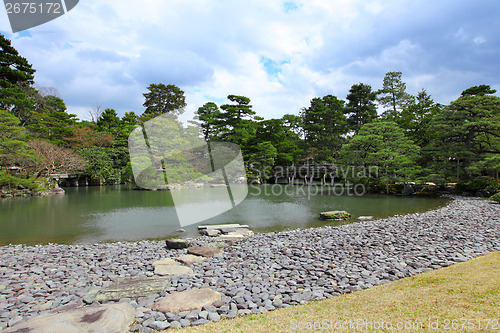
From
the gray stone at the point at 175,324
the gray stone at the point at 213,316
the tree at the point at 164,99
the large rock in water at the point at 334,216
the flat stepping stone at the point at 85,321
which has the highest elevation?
the tree at the point at 164,99

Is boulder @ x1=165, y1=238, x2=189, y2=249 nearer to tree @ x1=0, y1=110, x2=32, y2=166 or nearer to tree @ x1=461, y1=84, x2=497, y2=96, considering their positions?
tree @ x1=0, y1=110, x2=32, y2=166

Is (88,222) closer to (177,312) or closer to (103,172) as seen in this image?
(177,312)

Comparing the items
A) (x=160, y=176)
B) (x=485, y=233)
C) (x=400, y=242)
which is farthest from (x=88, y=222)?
(x=160, y=176)

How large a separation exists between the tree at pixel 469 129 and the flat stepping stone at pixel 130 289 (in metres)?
18.0

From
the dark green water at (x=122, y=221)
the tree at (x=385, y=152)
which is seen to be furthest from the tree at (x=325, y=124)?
the dark green water at (x=122, y=221)

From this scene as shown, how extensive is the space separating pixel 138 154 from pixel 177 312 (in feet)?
78.7

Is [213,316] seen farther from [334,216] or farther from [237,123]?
[237,123]

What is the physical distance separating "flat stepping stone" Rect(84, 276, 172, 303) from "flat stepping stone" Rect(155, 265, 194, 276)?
235 millimetres

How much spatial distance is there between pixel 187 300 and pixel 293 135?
2872 centimetres

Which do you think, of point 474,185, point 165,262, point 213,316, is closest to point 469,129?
point 474,185

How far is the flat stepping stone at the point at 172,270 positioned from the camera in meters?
3.97

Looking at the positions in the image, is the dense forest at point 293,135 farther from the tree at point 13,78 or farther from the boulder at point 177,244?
the boulder at point 177,244

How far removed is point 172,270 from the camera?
4094 millimetres

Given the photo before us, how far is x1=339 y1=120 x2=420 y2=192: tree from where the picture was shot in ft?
55.8
